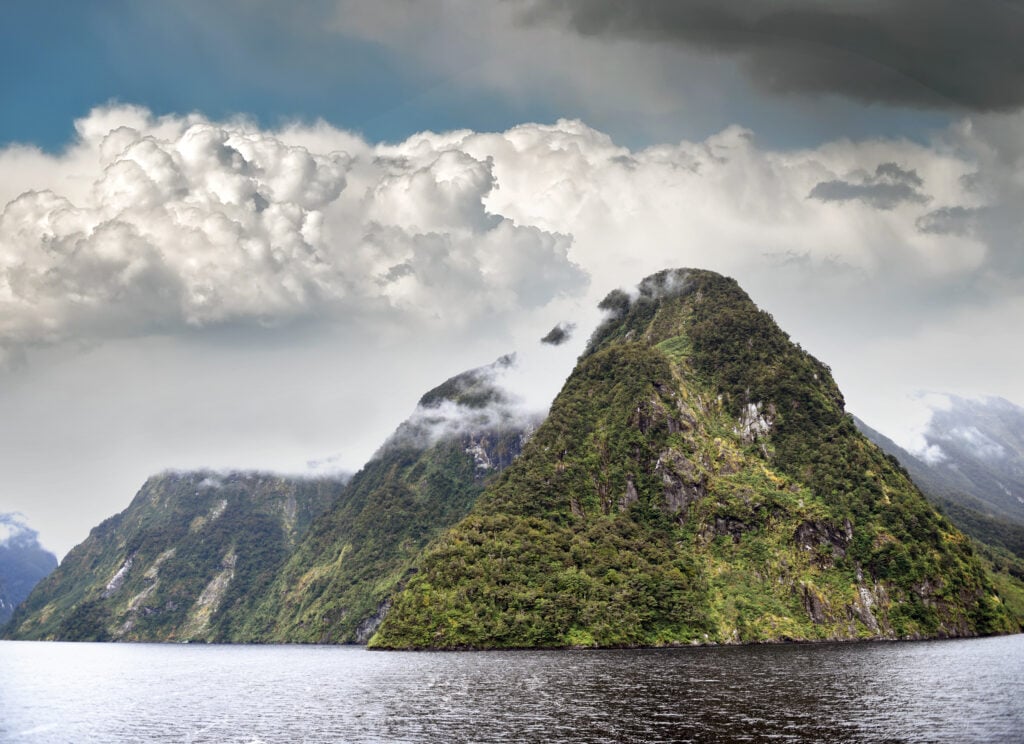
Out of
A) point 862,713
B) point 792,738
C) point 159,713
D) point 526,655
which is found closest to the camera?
point 792,738

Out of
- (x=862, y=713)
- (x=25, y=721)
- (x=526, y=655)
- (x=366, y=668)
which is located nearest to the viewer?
(x=862, y=713)

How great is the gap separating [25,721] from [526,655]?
4585 inches

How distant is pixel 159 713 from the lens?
107 meters

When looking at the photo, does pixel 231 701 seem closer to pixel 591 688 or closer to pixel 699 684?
pixel 591 688

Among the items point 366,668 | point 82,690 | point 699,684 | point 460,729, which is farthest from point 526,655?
point 460,729

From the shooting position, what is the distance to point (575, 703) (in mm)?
97000

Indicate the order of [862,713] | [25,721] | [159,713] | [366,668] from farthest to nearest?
1. [366,668]
2. [159,713]
3. [25,721]
4. [862,713]

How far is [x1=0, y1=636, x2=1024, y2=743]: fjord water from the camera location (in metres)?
76.2

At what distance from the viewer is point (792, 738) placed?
69250 mm

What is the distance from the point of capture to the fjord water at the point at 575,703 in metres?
76.2

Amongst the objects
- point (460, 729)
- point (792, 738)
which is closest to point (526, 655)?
point (460, 729)

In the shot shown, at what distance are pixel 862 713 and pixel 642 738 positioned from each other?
2645 cm

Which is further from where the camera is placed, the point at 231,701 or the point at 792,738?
the point at 231,701

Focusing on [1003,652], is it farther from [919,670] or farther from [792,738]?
[792,738]
